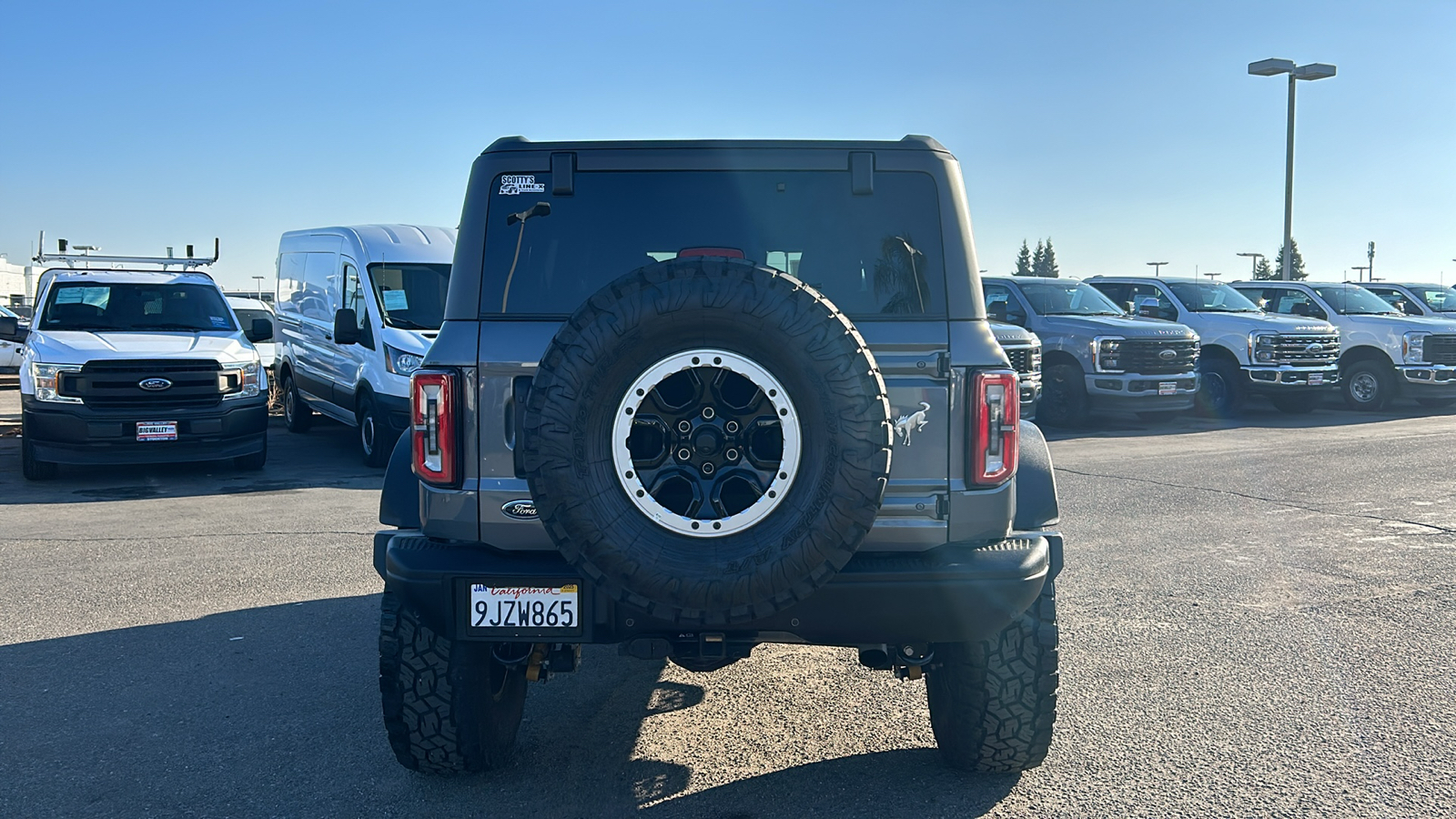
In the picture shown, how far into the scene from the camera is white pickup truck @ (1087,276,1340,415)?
17109mm

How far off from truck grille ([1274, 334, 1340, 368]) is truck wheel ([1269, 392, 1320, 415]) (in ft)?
1.73

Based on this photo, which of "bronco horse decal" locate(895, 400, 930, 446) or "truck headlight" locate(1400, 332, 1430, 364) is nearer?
"bronco horse decal" locate(895, 400, 930, 446)

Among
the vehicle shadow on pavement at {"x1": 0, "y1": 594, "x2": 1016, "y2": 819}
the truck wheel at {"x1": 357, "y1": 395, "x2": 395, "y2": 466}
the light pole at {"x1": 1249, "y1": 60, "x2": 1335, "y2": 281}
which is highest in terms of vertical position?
the light pole at {"x1": 1249, "y1": 60, "x2": 1335, "y2": 281}

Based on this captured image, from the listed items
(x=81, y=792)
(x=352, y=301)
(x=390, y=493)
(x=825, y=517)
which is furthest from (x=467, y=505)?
(x=352, y=301)

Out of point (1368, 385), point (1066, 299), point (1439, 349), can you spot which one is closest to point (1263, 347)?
point (1368, 385)

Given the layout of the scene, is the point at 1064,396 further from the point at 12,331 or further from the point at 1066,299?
the point at 12,331

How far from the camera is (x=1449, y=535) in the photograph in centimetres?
795

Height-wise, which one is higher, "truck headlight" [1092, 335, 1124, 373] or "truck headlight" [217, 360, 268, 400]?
"truck headlight" [1092, 335, 1124, 373]

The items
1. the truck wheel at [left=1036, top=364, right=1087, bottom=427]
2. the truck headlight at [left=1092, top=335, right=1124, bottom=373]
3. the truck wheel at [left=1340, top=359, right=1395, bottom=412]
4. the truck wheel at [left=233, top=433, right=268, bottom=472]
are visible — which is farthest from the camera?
the truck wheel at [left=1340, top=359, right=1395, bottom=412]

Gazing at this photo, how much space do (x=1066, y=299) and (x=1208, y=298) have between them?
135 inches

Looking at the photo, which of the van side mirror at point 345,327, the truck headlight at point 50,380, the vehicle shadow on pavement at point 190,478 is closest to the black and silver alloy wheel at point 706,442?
the van side mirror at point 345,327

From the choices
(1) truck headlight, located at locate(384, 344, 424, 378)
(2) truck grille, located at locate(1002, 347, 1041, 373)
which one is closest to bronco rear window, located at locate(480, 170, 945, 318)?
(1) truck headlight, located at locate(384, 344, 424, 378)

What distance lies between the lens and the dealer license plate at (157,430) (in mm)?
10281

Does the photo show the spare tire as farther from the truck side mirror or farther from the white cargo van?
the truck side mirror
